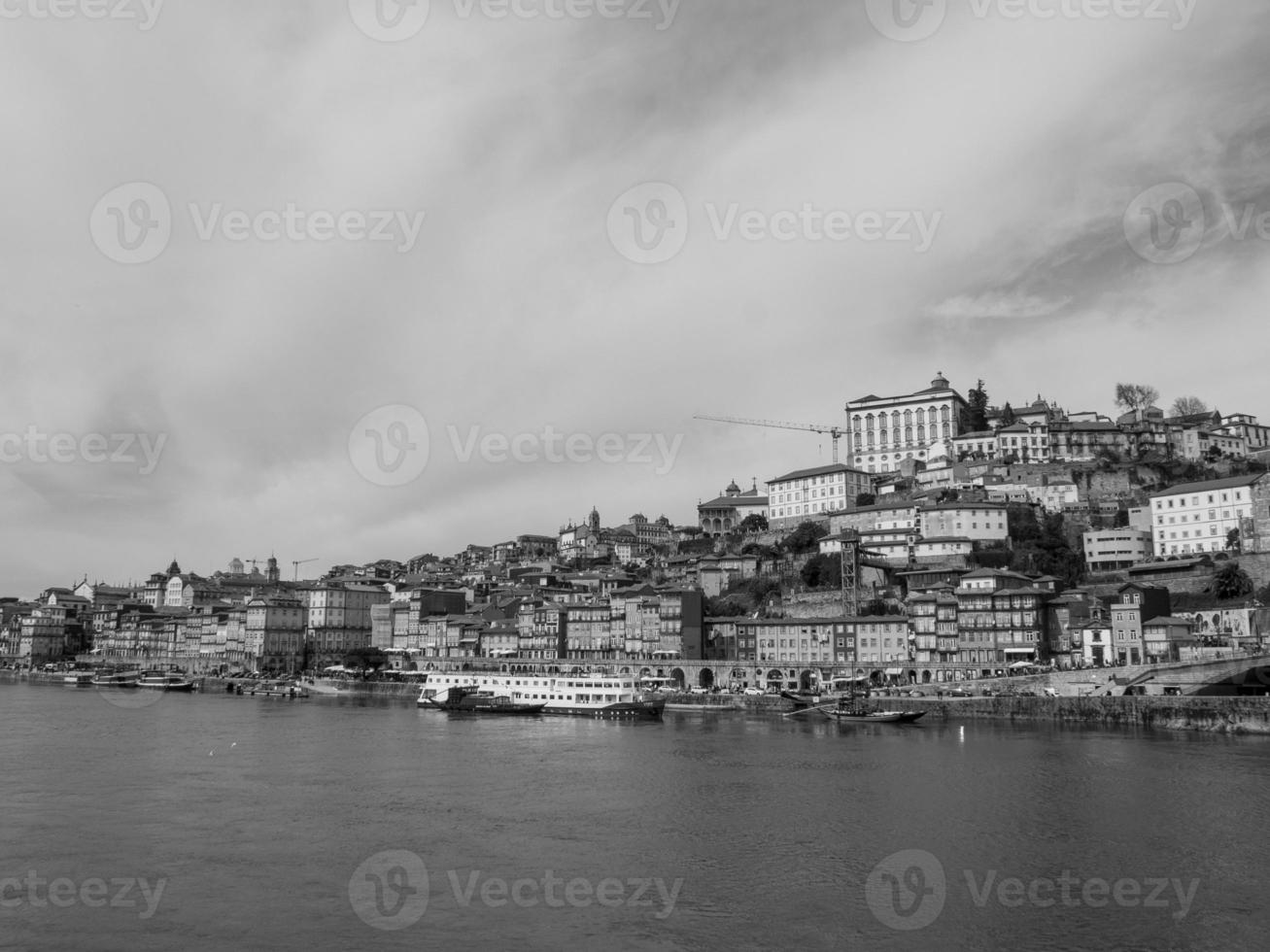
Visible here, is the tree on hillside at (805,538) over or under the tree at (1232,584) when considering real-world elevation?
over

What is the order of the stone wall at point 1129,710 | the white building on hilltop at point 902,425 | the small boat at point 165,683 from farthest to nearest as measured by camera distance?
1. the white building on hilltop at point 902,425
2. the small boat at point 165,683
3. the stone wall at point 1129,710

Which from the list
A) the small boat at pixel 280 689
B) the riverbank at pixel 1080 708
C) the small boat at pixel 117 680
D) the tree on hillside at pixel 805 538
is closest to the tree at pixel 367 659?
the small boat at pixel 280 689

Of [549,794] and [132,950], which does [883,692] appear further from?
[132,950]

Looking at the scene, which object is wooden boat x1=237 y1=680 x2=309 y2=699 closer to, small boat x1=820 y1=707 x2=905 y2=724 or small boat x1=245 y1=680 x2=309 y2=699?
small boat x1=245 y1=680 x2=309 y2=699

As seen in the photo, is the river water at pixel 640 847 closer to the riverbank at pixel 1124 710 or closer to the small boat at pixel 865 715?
the riverbank at pixel 1124 710

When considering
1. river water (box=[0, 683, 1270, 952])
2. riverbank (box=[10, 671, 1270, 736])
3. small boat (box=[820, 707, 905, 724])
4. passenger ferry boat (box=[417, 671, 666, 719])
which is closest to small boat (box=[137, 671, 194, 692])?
riverbank (box=[10, 671, 1270, 736])

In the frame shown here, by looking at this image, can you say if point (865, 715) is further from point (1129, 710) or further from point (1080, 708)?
point (1129, 710)

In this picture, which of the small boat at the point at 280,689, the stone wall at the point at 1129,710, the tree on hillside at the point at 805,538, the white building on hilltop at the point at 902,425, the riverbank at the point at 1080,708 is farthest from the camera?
the white building on hilltop at the point at 902,425
